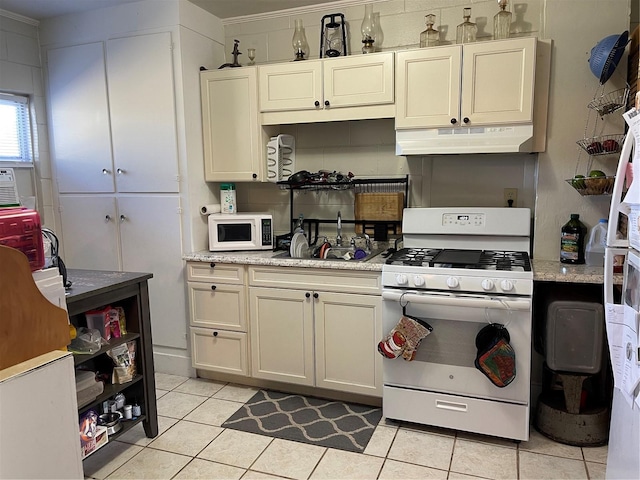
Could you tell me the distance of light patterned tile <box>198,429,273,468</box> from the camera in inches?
89.9

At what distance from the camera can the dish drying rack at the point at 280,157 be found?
3.11m

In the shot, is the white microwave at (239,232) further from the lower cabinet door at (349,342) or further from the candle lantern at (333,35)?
the candle lantern at (333,35)

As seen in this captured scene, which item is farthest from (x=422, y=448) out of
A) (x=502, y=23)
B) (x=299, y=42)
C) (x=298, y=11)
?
(x=298, y=11)

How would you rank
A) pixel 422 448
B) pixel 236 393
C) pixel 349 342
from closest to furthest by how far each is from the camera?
pixel 422 448 → pixel 349 342 → pixel 236 393

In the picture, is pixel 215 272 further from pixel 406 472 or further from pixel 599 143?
pixel 599 143

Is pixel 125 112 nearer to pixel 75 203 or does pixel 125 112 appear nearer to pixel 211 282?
pixel 75 203

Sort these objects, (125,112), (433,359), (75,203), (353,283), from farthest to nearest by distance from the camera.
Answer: (75,203) < (125,112) < (353,283) < (433,359)

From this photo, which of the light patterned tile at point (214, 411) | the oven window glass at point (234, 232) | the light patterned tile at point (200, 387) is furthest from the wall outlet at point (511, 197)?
the light patterned tile at point (200, 387)

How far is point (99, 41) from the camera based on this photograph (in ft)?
10.5

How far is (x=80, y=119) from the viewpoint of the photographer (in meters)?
3.33

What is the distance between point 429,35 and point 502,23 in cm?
40

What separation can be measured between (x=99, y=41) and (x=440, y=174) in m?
2.45

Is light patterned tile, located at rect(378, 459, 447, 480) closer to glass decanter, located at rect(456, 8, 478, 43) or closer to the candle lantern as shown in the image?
glass decanter, located at rect(456, 8, 478, 43)

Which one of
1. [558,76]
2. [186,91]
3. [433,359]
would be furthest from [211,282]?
[558,76]
